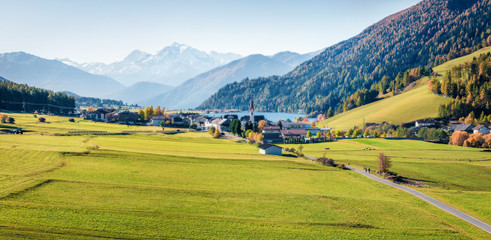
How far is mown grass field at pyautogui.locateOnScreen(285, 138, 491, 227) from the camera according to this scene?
1937 inches

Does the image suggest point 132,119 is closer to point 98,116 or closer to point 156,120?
point 156,120

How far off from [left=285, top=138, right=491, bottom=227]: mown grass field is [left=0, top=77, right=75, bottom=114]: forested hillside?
150038 millimetres

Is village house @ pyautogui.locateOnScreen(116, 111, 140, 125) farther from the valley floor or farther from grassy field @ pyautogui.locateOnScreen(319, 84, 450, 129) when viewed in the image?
grassy field @ pyautogui.locateOnScreen(319, 84, 450, 129)

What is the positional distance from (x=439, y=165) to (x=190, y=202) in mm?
62947

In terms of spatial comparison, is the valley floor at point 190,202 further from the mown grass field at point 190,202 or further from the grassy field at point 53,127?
the grassy field at point 53,127

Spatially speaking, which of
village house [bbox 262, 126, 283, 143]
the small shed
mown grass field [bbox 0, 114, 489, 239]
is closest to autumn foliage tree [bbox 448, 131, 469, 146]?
village house [bbox 262, 126, 283, 143]

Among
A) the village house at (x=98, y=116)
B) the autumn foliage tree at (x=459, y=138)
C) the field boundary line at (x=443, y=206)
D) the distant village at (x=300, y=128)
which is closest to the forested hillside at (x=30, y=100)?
the distant village at (x=300, y=128)

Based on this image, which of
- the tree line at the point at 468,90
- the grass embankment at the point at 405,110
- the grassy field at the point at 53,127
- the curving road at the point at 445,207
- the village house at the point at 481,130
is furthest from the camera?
the grass embankment at the point at 405,110

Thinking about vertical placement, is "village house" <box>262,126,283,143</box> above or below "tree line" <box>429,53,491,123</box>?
below

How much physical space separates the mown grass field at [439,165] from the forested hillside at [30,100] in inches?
5907

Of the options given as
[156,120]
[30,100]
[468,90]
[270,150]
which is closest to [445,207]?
[270,150]

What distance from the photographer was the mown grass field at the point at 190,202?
107 feet

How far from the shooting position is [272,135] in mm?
126125

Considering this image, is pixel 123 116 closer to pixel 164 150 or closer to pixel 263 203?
pixel 164 150
